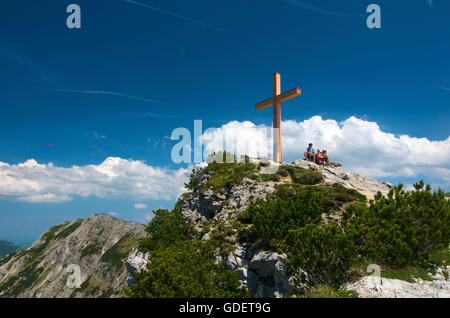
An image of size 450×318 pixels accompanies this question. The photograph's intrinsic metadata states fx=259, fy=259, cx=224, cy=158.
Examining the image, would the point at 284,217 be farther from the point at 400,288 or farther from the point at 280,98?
the point at 280,98

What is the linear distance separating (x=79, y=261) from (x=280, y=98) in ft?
483

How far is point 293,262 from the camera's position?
10.8m

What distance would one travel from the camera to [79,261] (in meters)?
134

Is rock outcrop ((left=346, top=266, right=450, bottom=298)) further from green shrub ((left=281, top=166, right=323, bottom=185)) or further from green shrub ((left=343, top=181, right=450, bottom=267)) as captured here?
green shrub ((left=281, top=166, right=323, bottom=185))

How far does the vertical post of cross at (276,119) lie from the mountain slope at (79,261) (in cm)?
10064

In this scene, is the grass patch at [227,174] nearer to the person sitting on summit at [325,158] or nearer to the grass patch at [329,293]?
the person sitting on summit at [325,158]

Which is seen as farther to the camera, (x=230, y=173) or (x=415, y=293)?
(x=230, y=173)

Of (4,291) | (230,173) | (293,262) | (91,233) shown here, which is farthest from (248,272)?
(4,291)

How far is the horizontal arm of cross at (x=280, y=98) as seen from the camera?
24.8m

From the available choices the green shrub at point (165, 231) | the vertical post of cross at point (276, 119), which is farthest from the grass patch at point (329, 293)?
the vertical post of cross at point (276, 119)
